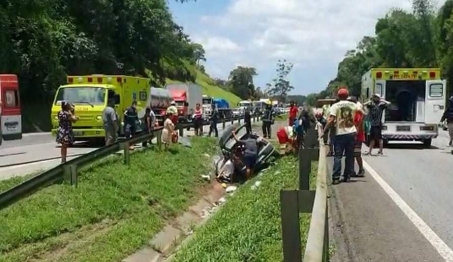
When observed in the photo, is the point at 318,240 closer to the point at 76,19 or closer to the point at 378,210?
the point at 378,210

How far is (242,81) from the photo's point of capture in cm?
15788

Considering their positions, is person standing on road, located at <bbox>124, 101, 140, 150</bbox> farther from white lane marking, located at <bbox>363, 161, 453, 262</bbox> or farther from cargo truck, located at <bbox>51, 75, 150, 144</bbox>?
white lane marking, located at <bbox>363, 161, 453, 262</bbox>

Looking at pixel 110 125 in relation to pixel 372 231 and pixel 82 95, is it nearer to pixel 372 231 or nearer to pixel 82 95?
pixel 82 95

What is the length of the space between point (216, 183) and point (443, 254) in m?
13.5

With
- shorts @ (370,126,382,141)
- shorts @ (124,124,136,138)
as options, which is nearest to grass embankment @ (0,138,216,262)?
shorts @ (124,124,136,138)

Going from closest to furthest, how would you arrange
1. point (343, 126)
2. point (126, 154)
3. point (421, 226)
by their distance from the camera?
point (421, 226) → point (343, 126) → point (126, 154)

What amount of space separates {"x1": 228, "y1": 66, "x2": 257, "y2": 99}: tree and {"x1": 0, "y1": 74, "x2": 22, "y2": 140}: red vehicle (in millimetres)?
129677

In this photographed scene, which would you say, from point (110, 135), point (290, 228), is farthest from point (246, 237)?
point (110, 135)

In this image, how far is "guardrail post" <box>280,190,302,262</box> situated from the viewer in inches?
191

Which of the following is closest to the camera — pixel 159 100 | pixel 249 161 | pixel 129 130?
pixel 249 161

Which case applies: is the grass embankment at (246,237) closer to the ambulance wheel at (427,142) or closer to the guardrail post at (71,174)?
the guardrail post at (71,174)

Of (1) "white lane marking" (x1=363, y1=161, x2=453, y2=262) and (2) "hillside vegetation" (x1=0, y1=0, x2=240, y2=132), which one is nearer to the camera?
(1) "white lane marking" (x1=363, y1=161, x2=453, y2=262)

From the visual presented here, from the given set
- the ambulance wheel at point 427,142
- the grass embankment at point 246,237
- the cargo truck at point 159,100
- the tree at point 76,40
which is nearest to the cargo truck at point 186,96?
the tree at point 76,40

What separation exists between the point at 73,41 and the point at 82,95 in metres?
20.1
